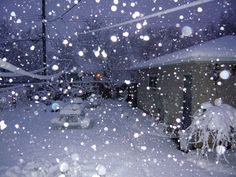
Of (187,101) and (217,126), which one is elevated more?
(187,101)

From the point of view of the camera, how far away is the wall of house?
468 inches

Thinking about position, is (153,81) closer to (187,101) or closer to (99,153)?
(187,101)

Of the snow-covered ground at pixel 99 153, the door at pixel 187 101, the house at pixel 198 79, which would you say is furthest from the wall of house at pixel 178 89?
the snow-covered ground at pixel 99 153

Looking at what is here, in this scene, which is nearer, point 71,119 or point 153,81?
point 71,119

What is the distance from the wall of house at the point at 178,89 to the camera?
11.9 m

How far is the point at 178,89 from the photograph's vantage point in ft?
45.1

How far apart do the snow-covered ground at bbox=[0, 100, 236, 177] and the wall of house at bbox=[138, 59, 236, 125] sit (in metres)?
1.29

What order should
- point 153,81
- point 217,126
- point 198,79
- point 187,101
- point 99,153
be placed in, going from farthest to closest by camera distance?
point 153,81 < point 187,101 < point 198,79 < point 99,153 < point 217,126

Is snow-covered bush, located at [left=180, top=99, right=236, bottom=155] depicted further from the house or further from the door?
the door

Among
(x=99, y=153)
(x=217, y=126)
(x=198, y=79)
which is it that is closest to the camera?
(x=217, y=126)

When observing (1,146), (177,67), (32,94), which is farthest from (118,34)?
(1,146)

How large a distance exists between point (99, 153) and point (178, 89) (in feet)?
17.4

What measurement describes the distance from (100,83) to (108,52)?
15.3 m

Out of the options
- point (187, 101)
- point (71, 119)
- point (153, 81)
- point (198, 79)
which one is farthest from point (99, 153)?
point (153, 81)
